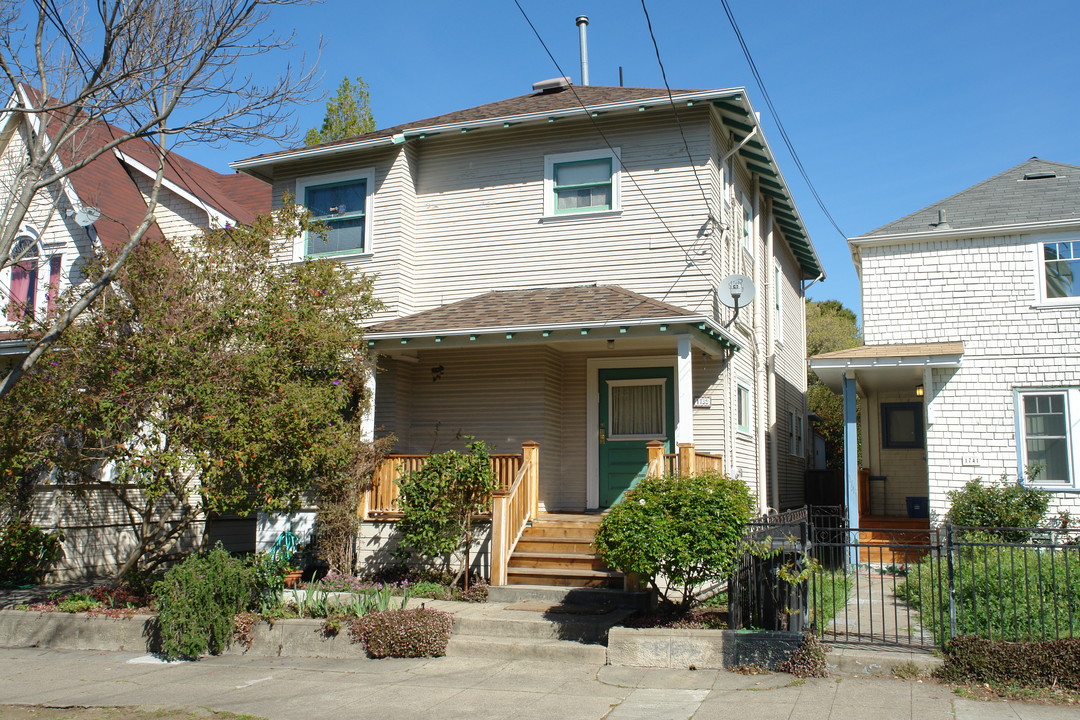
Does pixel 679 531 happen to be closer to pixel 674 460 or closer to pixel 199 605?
pixel 674 460

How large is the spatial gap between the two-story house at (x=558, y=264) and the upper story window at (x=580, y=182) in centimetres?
3

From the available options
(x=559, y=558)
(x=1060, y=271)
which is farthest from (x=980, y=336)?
(x=559, y=558)

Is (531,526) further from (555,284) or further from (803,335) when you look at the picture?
(803,335)

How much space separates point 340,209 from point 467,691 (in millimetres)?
10015

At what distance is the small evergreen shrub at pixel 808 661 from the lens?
25.6 ft

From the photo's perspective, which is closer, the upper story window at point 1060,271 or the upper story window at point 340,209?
the upper story window at point 1060,271

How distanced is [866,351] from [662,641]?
26.1 feet

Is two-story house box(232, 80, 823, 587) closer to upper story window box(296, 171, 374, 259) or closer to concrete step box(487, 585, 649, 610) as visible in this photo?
upper story window box(296, 171, 374, 259)

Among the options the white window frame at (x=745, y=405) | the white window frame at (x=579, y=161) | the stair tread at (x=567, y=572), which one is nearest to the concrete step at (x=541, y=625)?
the stair tread at (x=567, y=572)

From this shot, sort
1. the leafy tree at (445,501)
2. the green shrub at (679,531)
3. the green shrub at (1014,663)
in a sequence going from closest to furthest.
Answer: the green shrub at (1014,663) → the green shrub at (679,531) → the leafy tree at (445,501)

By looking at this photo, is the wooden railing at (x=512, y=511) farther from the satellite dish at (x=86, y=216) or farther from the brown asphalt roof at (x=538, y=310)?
the satellite dish at (x=86, y=216)

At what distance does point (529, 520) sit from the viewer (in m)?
12.4

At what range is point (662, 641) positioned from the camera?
8359mm

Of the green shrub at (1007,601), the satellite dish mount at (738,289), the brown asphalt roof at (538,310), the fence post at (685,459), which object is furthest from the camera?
the satellite dish mount at (738,289)
